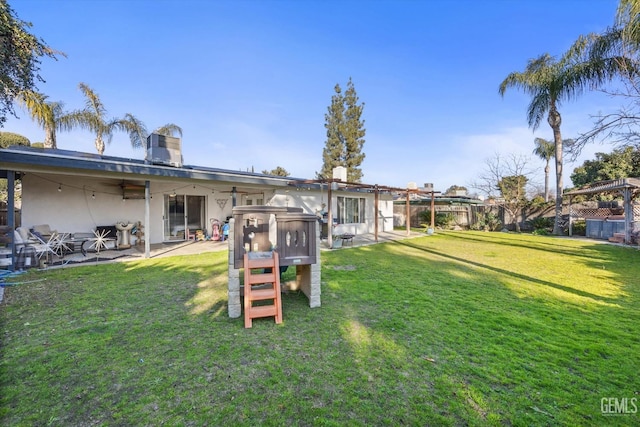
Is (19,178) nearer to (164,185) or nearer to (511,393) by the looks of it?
(164,185)

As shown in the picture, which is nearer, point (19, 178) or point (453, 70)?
point (19, 178)

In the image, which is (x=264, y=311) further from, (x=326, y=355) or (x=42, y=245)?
(x=42, y=245)

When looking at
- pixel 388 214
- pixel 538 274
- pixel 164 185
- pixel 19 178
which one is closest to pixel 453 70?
pixel 388 214

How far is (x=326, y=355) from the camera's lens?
2746 millimetres

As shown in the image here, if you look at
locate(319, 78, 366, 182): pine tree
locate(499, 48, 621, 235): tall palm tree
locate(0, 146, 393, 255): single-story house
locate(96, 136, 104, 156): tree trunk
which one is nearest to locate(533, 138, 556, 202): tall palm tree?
locate(499, 48, 621, 235): tall palm tree

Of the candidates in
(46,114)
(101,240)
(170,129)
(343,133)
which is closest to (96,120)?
(170,129)

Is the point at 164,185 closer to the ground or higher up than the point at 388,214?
higher up

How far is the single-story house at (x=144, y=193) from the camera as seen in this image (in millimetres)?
6719

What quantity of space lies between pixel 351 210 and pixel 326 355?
439 inches

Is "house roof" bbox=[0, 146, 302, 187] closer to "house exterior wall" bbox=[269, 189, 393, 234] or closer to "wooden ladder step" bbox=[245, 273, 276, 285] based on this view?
"house exterior wall" bbox=[269, 189, 393, 234]

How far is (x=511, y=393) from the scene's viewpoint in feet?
7.11

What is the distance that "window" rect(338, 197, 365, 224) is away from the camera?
42.9ft

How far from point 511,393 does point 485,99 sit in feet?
55.8

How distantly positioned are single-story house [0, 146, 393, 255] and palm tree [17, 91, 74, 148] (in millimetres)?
1492
